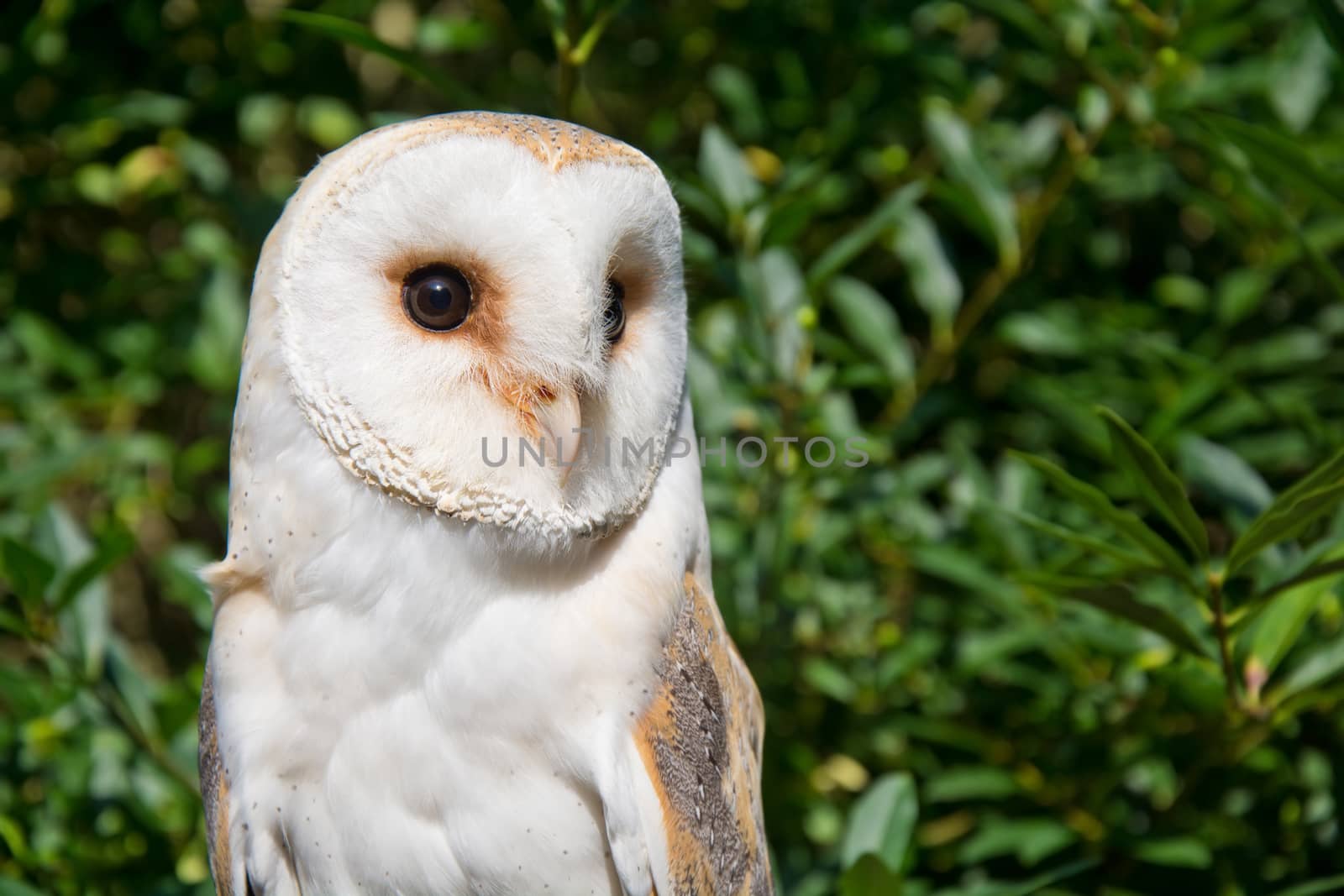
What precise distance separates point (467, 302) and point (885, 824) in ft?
2.27

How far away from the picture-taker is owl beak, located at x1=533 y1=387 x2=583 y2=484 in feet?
2.71

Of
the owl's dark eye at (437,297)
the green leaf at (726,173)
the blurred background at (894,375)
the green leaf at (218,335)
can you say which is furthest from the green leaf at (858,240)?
the green leaf at (218,335)

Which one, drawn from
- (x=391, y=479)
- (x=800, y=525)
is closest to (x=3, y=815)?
(x=391, y=479)

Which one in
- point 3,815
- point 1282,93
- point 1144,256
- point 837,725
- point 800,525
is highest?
point 1282,93

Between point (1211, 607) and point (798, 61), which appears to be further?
point (798, 61)

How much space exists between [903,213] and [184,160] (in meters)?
1.02

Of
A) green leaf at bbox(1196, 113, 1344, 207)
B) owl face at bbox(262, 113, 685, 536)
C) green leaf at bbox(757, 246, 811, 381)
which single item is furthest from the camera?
green leaf at bbox(757, 246, 811, 381)

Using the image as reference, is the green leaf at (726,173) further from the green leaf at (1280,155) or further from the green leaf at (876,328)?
the green leaf at (1280,155)

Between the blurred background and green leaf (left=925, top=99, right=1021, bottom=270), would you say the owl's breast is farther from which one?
green leaf (left=925, top=99, right=1021, bottom=270)

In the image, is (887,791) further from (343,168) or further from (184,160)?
(184,160)

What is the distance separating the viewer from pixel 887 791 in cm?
115

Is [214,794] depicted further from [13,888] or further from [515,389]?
[515,389]

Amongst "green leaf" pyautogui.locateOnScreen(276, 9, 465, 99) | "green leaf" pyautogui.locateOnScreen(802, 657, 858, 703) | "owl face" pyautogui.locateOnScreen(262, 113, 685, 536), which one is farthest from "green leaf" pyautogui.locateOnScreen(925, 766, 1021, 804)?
"green leaf" pyautogui.locateOnScreen(276, 9, 465, 99)

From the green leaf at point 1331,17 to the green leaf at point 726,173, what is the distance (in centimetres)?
57
